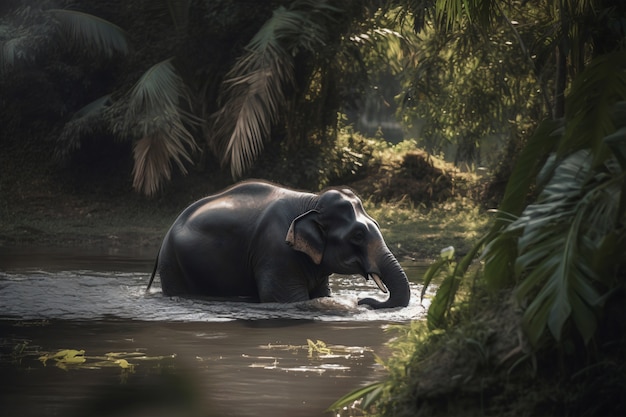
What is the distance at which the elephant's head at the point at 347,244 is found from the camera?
11008 millimetres

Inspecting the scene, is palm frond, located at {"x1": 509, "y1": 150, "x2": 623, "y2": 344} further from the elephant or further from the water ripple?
the elephant

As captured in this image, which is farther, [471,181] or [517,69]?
[471,181]

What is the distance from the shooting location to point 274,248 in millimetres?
11438

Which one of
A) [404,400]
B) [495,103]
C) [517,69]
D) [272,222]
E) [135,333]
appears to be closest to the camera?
[404,400]

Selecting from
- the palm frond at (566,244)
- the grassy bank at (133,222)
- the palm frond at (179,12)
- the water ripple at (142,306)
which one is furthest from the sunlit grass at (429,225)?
the palm frond at (566,244)

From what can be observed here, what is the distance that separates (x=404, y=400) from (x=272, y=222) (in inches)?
234

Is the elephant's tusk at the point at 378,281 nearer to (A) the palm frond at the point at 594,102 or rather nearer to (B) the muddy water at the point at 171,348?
(B) the muddy water at the point at 171,348

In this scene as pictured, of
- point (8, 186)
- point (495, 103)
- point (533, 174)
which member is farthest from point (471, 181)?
point (533, 174)

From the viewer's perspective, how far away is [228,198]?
12039 mm

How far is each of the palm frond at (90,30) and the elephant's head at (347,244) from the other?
36.0 feet

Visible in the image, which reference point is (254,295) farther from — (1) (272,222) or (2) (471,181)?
(2) (471,181)

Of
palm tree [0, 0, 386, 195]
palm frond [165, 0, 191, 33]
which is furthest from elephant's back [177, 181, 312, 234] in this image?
palm frond [165, 0, 191, 33]

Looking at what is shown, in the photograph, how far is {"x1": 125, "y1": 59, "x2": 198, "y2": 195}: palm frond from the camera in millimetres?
19625

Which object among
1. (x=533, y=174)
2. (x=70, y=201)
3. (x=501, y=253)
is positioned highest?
(x=533, y=174)
